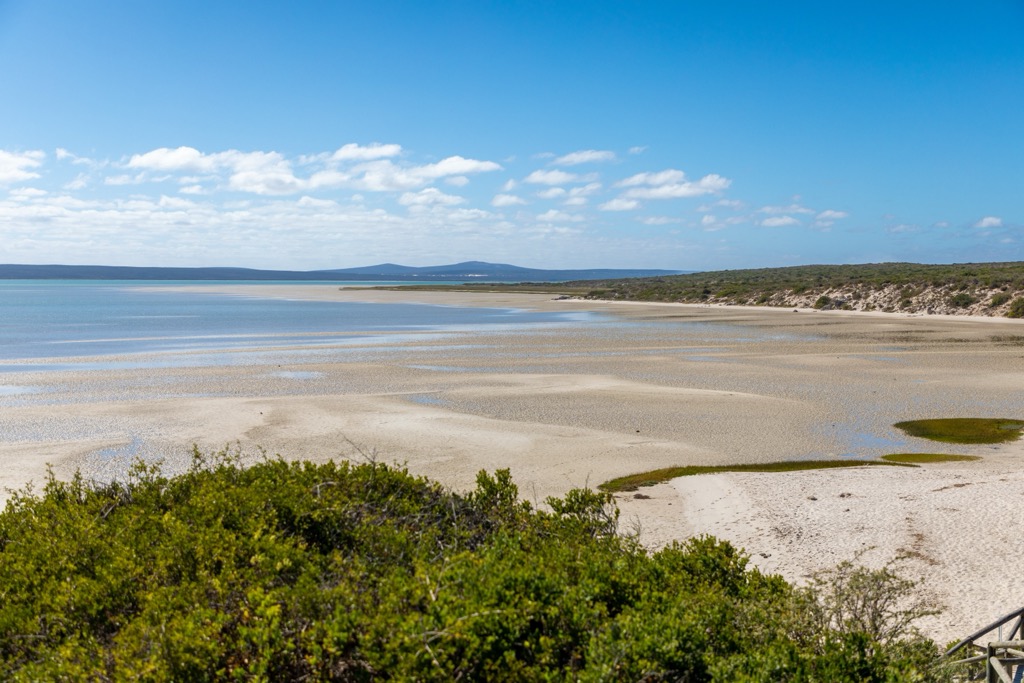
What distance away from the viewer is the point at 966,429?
1792 centimetres

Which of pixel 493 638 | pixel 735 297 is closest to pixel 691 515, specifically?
pixel 493 638

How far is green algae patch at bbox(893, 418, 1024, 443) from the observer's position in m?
17.0

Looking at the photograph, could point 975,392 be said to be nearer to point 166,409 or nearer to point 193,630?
point 166,409

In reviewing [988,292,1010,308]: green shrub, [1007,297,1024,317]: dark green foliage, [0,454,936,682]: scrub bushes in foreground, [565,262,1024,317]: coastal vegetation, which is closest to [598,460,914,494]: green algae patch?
[0,454,936,682]: scrub bushes in foreground

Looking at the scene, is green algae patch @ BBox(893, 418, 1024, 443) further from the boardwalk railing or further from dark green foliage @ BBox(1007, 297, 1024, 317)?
dark green foliage @ BBox(1007, 297, 1024, 317)

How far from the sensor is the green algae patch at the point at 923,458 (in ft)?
49.1

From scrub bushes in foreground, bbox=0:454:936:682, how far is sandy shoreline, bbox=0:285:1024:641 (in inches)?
153

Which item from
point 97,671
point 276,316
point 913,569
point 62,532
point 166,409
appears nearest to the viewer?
point 97,671

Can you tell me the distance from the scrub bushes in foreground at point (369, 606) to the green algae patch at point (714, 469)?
7123 mm

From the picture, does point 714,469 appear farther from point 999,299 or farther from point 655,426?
point 999,299

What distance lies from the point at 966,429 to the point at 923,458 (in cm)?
365

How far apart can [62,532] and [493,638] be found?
12.6 ft

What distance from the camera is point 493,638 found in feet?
14.1

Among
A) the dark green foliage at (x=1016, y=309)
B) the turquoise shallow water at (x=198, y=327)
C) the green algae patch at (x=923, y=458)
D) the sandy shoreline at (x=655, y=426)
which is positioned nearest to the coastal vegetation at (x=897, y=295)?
the dark green foliage at (x=1016, y=309)
